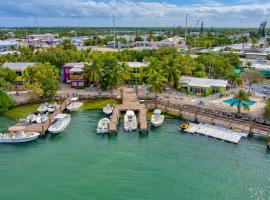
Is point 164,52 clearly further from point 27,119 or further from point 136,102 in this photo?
point 27,119

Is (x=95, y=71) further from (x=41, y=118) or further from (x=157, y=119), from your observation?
(x=157, y=119)

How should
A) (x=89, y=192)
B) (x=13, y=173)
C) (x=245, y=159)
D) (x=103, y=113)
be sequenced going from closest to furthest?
1. (x=89, y=192)
2. (x=13, y=173)
3. (x=245, y=159)
4. (x=103, y=113)

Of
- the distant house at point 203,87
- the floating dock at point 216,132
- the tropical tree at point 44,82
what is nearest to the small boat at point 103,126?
the floating dock at point 216,132

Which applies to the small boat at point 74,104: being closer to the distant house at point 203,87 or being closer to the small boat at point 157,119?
the small boat at point 157,119

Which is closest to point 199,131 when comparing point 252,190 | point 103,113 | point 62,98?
point 252,190

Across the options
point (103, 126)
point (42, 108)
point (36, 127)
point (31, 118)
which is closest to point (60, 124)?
point (36, 127)

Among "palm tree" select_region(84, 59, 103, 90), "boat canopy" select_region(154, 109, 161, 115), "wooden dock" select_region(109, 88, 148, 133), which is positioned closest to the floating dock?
"boat canopy" select_region(154, 109, 161, 115)

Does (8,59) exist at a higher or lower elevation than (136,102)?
higher
